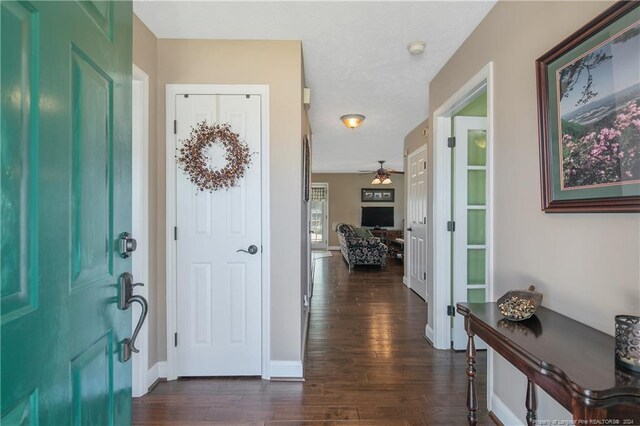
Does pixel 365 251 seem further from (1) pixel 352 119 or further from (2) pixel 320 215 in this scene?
(2) pixel 320 215

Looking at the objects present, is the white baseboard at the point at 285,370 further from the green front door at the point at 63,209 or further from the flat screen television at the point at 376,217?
the flat screen television at the point at 376,217

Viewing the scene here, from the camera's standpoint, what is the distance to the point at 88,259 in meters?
0.80

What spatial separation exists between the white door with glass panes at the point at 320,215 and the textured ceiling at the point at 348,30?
7044mm

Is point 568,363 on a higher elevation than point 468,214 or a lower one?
lower

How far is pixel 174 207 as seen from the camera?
231cm

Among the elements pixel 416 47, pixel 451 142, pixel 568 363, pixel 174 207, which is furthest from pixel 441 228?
pixel 174 207

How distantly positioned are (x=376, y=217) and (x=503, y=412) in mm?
8554

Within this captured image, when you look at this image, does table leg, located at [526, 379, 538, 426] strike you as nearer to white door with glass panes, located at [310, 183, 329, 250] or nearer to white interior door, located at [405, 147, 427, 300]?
white interior door, located at [405, 147, 427, 300]

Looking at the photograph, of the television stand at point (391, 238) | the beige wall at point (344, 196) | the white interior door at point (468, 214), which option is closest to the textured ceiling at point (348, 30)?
the white interior door at point (468, 214)

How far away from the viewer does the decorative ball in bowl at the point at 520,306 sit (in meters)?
1.35

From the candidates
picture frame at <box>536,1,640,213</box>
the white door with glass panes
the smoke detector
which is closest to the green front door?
picture frame at <box>536,1,640,213</box>

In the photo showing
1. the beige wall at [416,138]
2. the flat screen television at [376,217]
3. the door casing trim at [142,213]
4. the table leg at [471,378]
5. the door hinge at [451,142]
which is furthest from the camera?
the flat screen television at [376,217]

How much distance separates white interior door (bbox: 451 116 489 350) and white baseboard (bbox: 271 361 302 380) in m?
1.48

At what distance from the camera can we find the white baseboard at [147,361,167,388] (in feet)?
7.31
